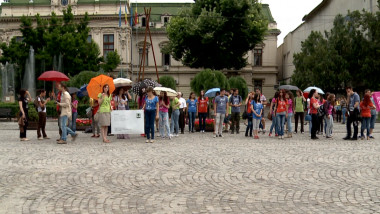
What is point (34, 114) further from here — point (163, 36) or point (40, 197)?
point (163, 36)

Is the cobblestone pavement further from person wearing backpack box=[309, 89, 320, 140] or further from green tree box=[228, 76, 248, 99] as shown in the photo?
green tree box=[228, 76, 248, 99]

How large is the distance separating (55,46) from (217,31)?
19.7 meters

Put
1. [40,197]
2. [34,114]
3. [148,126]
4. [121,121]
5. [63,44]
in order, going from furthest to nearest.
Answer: [63,44]
[34,114]
[121,121]
[148,126]
[40,197]

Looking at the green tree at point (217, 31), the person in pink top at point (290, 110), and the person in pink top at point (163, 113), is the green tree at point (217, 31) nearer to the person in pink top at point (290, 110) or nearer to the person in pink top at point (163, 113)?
the person in pink top at point (290, 110)

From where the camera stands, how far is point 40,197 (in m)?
6.65

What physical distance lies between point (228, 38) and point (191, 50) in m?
4.12

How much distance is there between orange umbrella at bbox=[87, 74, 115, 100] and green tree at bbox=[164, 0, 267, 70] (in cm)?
2612

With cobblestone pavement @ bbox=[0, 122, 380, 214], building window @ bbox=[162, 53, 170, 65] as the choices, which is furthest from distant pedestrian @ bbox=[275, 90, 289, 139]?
building window @ bbox=[162, 53, 170, 65]

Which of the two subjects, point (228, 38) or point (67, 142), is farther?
point (228, 38)

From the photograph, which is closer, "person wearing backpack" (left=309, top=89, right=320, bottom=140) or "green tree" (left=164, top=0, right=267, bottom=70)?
"person wearing backpack" (left=309, top=89, right=320, bottom=140)

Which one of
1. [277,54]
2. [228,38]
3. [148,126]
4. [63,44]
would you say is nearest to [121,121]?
[148,126]

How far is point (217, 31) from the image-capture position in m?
41.6

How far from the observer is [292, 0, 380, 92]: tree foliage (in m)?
33.7

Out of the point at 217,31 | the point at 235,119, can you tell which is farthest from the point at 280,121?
the point at 217,31
